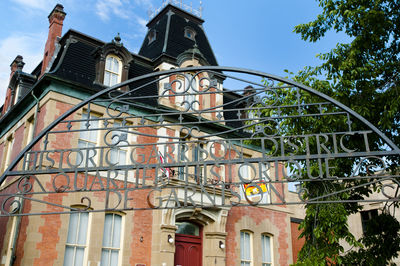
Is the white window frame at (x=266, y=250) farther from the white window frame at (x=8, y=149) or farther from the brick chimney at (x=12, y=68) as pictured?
the brick chimney at (x=12, y=68)

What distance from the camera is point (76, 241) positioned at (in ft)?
43.0

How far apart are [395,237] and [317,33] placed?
6.21 meters

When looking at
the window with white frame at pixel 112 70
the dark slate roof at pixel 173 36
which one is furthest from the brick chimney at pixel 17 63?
the dark slate roof at pixel 173 36

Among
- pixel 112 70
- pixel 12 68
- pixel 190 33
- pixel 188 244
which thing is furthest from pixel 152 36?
pixel 188 244

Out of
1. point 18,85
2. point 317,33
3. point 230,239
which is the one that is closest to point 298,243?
point 230,239

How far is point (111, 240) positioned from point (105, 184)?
1.94 metres

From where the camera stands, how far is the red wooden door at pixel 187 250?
609 inches

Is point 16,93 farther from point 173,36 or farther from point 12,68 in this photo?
point 173,36

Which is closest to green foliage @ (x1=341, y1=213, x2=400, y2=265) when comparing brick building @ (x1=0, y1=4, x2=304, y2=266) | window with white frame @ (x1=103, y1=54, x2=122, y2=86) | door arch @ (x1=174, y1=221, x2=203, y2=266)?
brick building @ (x1=0, y1=4, x2=304, y2=266)

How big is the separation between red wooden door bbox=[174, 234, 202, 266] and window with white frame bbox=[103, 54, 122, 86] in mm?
6524

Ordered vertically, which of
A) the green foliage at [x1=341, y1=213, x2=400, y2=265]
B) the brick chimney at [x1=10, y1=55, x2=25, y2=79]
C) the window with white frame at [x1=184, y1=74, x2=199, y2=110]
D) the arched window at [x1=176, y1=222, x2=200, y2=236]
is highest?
the brick chimney at [x1=10, y1=55, x2=25, y2=79]

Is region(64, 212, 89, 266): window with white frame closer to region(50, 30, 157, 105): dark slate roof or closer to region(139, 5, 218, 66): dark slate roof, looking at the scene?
region(50, 30, 157, 105): dark slate roof

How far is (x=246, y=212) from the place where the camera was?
18.0 meters

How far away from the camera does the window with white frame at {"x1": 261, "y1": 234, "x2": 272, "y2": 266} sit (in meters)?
18.0
